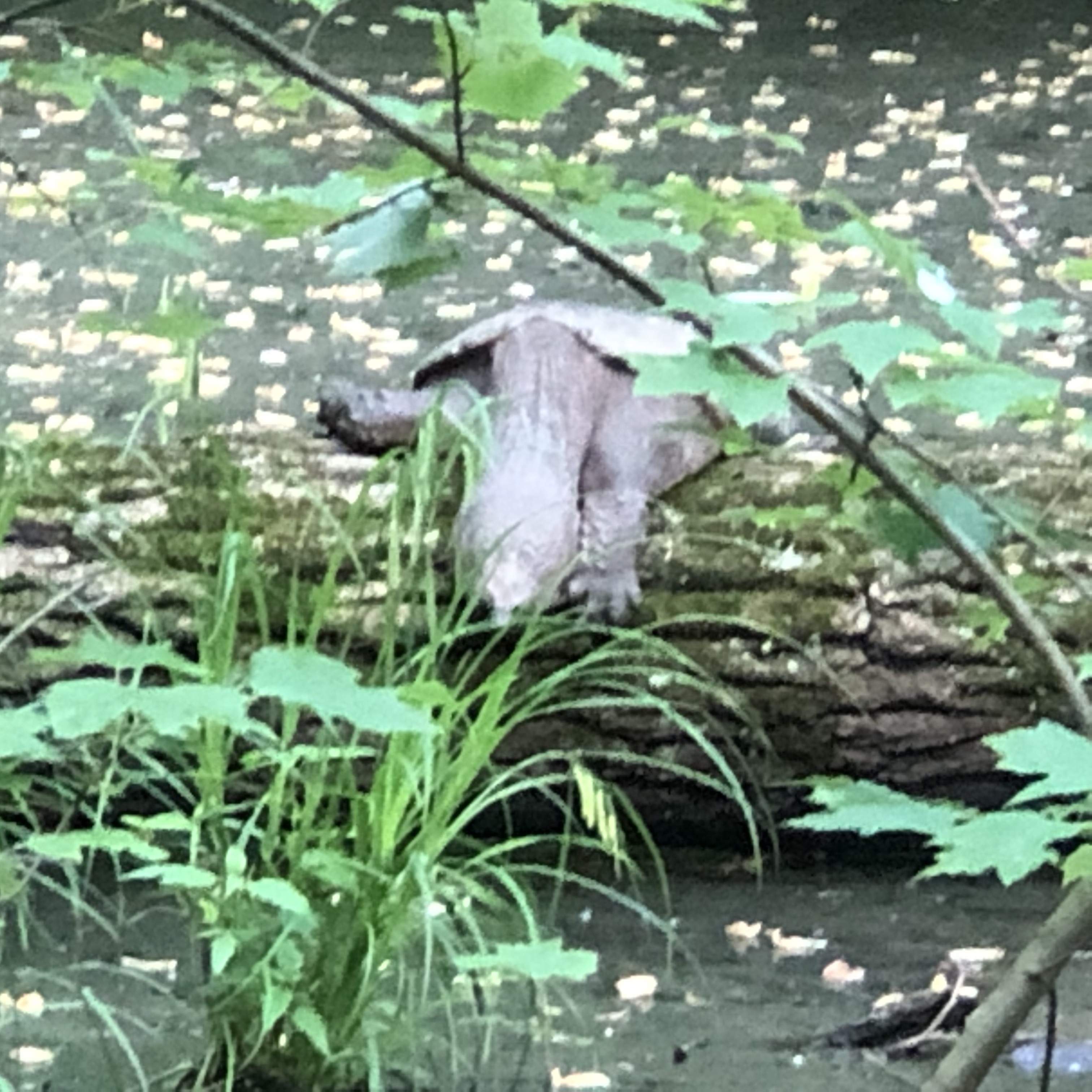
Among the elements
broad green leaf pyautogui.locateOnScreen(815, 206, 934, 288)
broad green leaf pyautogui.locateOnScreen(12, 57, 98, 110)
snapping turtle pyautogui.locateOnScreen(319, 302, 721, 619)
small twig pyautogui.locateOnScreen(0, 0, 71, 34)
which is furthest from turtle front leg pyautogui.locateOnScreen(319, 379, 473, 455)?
broad green leaf pyautogui.locateOnScreen(815, 206, 934, 288)

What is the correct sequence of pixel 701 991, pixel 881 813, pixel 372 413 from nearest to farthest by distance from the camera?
pixel 881 813, pixel 701 991, pixel 372 413

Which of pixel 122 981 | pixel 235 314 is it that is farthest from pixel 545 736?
pixel 235 314

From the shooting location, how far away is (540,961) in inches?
44.1

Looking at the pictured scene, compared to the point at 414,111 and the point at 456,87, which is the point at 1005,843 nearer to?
the point at 456,87

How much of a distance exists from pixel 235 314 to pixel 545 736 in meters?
2.07

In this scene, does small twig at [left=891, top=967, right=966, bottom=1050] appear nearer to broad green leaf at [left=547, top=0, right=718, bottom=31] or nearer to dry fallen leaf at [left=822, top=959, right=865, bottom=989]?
dry fallen leaf at [left=822, top=959, right=865, bottom=989]

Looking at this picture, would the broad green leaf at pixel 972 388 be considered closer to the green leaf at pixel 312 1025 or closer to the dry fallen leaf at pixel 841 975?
the green leaf at pixel 312 1025

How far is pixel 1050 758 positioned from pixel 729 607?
1308 millimetres

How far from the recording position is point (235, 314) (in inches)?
150

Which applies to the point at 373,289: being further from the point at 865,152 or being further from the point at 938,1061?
the point at 938,1061

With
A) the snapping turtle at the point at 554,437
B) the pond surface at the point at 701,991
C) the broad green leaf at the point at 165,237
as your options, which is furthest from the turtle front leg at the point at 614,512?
the broad green leaf at the point at 165,237

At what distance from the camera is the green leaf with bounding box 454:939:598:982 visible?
111 cm

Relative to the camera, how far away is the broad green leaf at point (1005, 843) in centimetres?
73

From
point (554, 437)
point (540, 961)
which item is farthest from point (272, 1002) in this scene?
point (554, 437)
